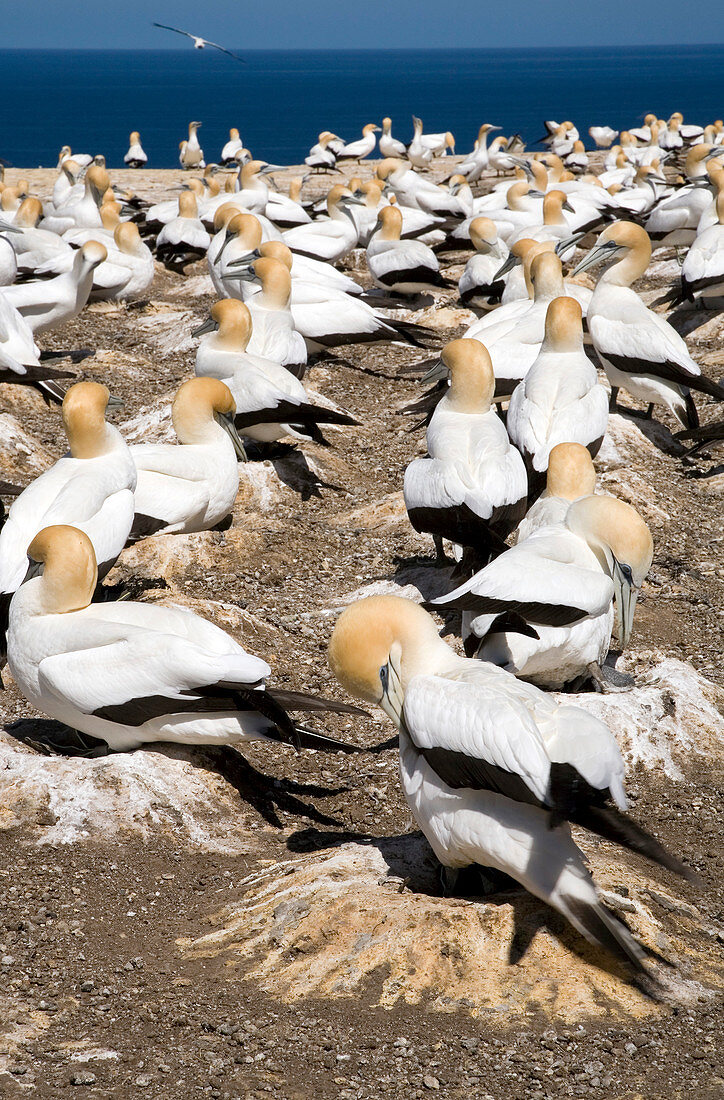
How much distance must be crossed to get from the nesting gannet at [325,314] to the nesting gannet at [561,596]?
5.49 m

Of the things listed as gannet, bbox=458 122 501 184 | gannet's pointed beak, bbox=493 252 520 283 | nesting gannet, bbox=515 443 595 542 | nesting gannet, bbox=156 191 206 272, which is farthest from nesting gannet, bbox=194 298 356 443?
gannet, bbox=458 122 501 184

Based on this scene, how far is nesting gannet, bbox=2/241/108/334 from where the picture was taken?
11.0 metres

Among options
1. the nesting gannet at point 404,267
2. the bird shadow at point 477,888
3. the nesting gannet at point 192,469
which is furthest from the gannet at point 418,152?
the bird shadow at point 477,888

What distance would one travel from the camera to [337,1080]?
2.96 meters

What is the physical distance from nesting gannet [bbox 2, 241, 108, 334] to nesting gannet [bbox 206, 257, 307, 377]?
1885 millimetres

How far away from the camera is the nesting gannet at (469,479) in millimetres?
5785

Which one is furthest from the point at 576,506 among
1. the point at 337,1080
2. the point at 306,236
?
the point at 306,236

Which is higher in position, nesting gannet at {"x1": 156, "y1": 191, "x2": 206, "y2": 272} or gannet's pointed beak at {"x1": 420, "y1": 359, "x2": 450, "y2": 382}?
gannet's pointed beak at {"x1": 420, "y1": 359, "x2": 450, "y2": 382}

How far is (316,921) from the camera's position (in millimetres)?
3484

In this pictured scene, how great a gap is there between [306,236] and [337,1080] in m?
12.7

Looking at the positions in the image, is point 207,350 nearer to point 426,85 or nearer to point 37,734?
point 37,734

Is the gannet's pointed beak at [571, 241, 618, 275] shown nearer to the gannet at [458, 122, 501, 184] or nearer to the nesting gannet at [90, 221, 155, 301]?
the nesting gannet at [90, 221, 155, 301]

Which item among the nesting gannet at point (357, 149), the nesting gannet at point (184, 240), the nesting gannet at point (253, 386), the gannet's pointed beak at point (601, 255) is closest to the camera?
the nesting gannet at point (253, 386)

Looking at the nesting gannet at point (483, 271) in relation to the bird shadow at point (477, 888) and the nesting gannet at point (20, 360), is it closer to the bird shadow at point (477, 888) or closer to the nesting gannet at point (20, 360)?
the nesting gannet at point (20, 360)
